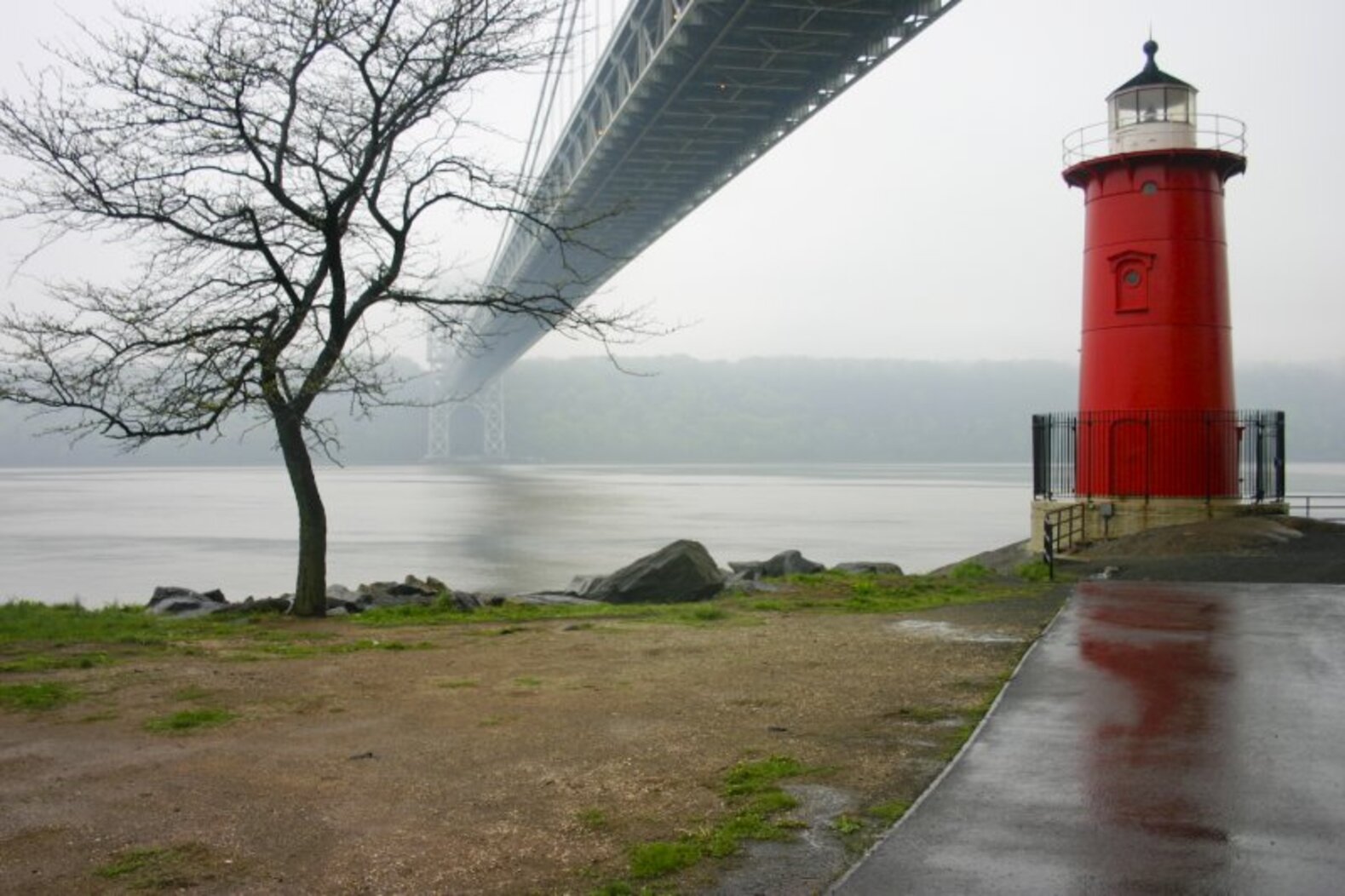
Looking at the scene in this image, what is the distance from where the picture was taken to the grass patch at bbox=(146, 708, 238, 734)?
20.1 feet

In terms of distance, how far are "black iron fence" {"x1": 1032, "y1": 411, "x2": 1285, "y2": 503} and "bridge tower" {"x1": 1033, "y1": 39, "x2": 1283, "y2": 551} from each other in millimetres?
17

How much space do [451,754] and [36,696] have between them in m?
3.00

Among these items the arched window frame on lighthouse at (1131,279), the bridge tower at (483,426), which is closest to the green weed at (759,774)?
the arched window frame on lighthouse at (1131,279)

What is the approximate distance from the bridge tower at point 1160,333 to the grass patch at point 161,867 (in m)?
14.3

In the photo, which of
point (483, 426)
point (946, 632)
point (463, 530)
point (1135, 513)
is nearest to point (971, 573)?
point (1135, 513)

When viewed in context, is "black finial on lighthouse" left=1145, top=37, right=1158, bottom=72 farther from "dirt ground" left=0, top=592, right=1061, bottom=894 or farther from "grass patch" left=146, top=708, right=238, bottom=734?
"grass patch" left=146, top=708, right=238, bottom=734

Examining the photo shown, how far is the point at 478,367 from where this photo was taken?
69.4m

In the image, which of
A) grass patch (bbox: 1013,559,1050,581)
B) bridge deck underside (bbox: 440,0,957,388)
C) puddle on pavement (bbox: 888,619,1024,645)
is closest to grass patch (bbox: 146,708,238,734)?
puddle on pavement (bbox: 888,619,1024,645)

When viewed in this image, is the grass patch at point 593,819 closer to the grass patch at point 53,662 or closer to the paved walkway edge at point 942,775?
the paved walkway edge at point 942,775

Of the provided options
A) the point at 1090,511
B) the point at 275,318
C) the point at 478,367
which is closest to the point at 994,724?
the point at 275,318

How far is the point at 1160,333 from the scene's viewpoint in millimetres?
16047

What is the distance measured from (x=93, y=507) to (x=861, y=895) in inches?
2286

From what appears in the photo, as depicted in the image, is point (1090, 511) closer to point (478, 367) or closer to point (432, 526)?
point (432, 526)

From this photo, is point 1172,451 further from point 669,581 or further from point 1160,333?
point 669,581
